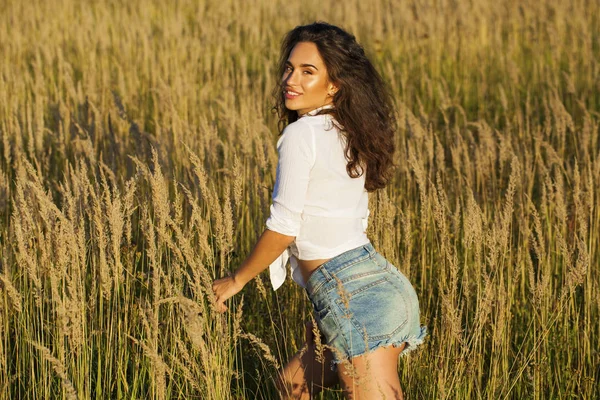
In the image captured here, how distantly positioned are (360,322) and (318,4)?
679 cm

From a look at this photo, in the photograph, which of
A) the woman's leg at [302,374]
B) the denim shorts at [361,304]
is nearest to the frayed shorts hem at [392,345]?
the denim shorts at [361,304]

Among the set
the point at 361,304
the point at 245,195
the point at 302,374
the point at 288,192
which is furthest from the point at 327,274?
the point at 245,195

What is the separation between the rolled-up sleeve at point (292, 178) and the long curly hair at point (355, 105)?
15 centimetres

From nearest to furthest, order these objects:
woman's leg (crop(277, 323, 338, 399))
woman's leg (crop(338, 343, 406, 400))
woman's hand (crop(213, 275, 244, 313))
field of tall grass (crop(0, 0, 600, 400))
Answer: woman's leg (crop(338, 343, 406, 400)), woman's hand (crop(213, 275, 244, 313)), woman's leg (crop(277, 323, 338, 399)), field of tall grass (crop(0, 0, 600, 400))

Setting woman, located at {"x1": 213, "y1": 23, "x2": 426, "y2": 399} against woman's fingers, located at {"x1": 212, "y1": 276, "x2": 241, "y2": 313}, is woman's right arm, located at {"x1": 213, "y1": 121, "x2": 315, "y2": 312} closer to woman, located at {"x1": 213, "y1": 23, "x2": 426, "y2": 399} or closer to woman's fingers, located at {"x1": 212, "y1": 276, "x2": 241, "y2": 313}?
woman, located at {"x1": 213, "y1": 23, "x2": 426, "y2": 399}

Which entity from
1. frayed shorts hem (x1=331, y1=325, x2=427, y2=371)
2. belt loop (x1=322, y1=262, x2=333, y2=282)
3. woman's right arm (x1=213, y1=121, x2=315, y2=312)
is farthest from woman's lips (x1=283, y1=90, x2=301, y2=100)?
frayed shorts hem (x1=331, y1=325, x2=427, y2=371)

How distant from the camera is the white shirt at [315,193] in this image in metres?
2.05

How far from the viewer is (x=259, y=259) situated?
212 cm

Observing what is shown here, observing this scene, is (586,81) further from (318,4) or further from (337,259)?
(337,259)

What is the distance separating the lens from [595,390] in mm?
2838

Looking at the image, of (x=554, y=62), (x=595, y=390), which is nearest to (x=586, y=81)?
(x=554, y=62)

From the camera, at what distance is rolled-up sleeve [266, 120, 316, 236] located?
2039mm

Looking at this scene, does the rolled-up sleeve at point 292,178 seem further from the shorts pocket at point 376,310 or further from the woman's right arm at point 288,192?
the shorts pocket at point 376,310

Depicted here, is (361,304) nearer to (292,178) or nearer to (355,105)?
(292,178)
